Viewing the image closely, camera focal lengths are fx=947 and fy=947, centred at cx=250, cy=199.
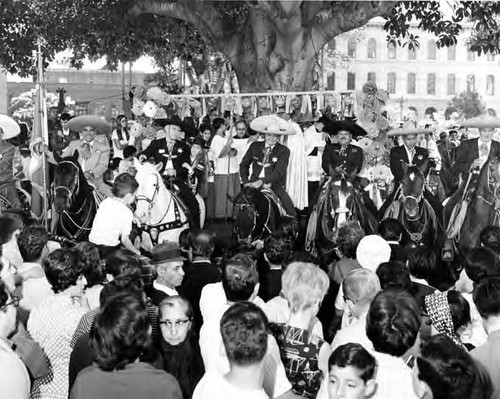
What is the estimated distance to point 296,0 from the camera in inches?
727

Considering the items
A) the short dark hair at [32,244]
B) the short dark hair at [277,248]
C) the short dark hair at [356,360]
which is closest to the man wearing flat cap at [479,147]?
the short dark hair at [277,248]

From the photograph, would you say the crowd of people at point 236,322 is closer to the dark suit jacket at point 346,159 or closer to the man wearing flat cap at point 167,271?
the man wearing flat cap at point 167,271

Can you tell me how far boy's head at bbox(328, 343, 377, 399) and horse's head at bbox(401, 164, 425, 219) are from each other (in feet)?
23.6

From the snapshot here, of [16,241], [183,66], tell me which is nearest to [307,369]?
[16,241]

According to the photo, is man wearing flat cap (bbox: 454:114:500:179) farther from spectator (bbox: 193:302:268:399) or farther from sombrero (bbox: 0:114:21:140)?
spectator (bbox: 193:302:268:399)

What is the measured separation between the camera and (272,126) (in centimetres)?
1330

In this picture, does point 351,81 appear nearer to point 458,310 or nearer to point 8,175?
point 8,175

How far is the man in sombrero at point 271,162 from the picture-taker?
41.4 ft

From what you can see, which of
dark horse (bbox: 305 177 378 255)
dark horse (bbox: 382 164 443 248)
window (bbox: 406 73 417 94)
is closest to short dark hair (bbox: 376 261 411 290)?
dark horse (bbox: 305 177 378 255)

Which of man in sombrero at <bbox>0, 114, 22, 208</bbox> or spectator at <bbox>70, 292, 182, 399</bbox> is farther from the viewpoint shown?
man in sombrero at <bbox>0, 114, 22, 208</bbox>

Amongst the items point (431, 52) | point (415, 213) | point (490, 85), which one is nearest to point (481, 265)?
point (415, 213)

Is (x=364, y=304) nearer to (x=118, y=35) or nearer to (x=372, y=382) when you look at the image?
(x=372, y=382)

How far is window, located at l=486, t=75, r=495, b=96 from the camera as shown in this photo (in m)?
87.9

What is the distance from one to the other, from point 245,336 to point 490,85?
8793 centimetres
